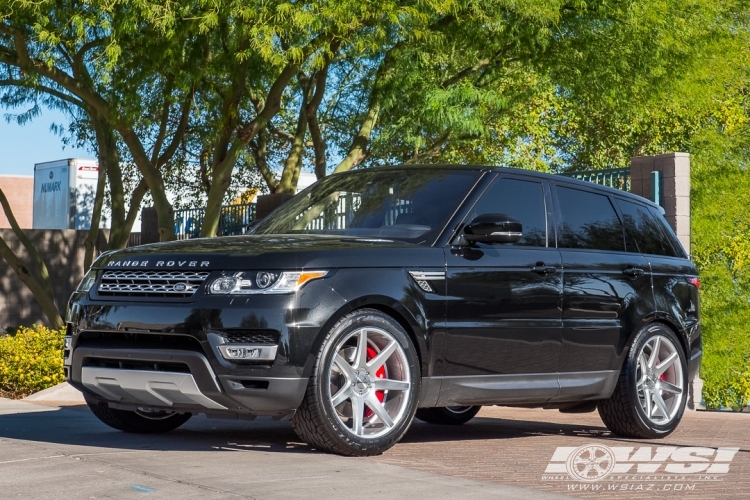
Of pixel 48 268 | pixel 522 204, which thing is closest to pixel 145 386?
pixel 522 204

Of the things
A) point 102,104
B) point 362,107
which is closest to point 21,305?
point 362,107

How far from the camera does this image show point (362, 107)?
2528cm

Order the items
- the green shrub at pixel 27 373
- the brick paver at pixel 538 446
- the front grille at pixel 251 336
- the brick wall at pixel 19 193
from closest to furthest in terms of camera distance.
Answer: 1. the brick paver at pixel 538 446
2. the front grille at pixel 251 336
3. the green shrub at pixel 27 373
4. the brick wall at pixel 19 193

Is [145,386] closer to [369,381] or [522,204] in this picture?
[369,381]

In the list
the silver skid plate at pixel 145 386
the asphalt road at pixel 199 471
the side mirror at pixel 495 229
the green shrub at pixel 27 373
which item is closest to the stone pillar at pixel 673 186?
the side mirror at pixel 495 229

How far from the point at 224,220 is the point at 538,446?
11.5m

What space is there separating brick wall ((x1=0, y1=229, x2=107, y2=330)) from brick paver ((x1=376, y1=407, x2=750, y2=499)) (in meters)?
15.2

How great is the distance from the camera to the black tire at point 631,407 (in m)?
8.65

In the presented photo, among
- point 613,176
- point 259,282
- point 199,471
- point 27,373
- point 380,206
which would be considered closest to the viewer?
point 199,471

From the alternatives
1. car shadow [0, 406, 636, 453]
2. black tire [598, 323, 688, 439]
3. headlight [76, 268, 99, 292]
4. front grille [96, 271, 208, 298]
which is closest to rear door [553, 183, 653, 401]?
black tire [598, 323, 688, 439]

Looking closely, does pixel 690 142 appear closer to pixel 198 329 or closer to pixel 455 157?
pixel 455 157

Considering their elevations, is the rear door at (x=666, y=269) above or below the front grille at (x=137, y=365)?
above

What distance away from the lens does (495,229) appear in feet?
24.2

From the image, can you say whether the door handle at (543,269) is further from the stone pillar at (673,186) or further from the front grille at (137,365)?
the stone pillar at (673,186)
